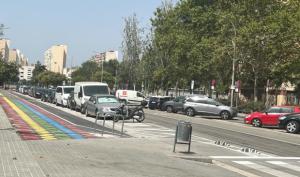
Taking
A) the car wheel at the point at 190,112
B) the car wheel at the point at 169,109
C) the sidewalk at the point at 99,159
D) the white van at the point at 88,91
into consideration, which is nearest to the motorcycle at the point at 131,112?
the white van at the point at 88,91

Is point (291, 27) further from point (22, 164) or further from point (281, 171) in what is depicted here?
point (22, 164)

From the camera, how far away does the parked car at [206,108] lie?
4391 cm

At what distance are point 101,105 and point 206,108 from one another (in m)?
14.1

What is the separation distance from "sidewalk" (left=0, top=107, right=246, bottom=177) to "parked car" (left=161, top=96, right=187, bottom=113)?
98.2ft

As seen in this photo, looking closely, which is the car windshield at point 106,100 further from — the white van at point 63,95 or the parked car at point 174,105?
the white van at point 63,95

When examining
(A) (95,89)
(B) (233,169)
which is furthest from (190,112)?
(B) (233,169)

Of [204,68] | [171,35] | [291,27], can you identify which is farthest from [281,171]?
[171,35]

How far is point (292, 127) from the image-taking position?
31156 millimetres

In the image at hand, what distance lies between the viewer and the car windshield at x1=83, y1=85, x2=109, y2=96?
131 feet

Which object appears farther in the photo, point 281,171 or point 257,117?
point 257,117

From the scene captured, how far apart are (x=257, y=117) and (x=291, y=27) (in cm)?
1777

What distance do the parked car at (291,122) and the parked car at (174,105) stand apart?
621 inches

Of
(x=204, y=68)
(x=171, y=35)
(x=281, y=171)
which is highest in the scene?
(x=171, y=35)

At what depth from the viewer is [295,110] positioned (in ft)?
114
